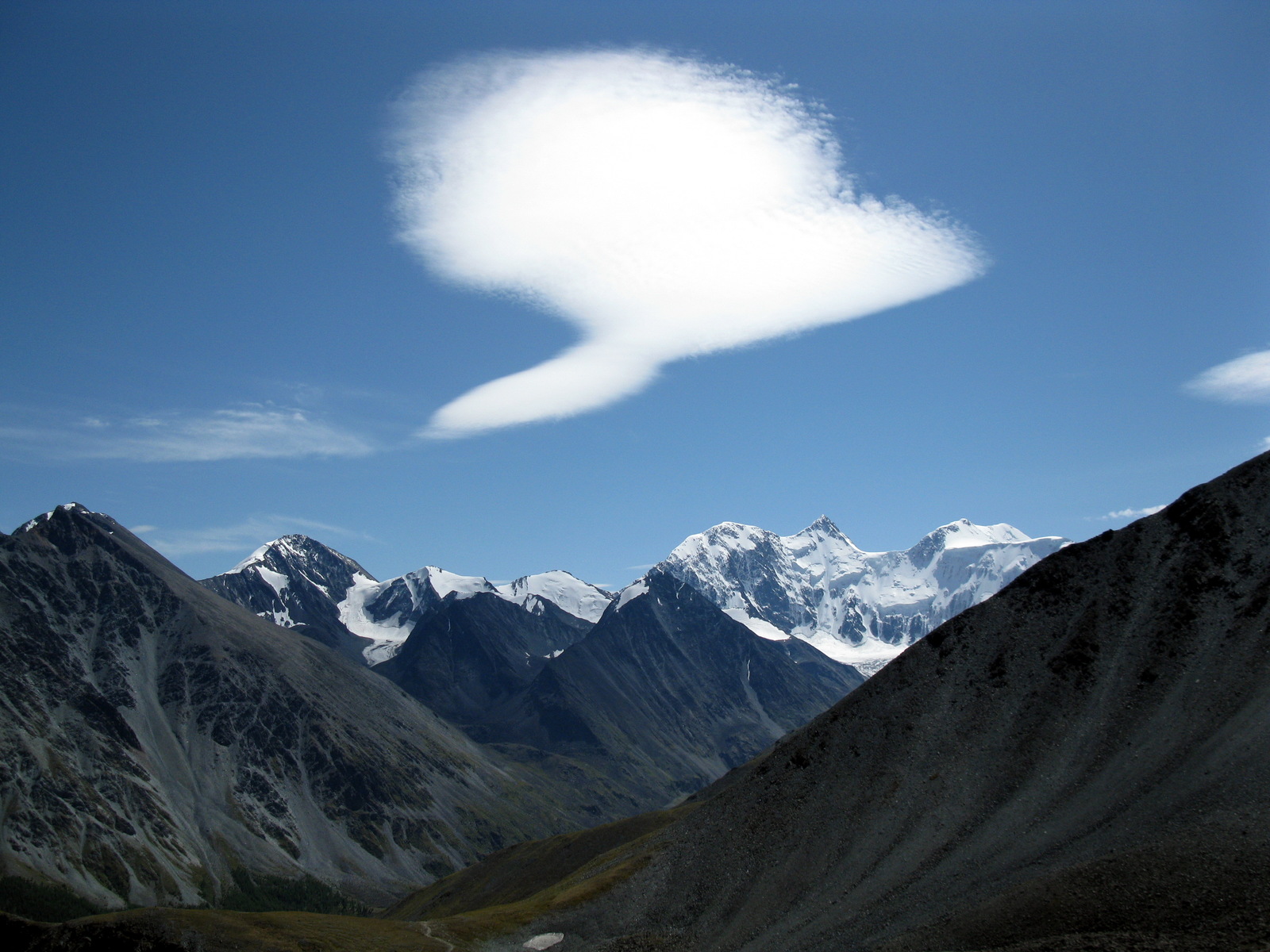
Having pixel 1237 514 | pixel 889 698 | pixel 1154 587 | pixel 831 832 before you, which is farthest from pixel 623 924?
pixel 1237 514

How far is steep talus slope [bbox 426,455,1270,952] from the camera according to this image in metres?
64.9

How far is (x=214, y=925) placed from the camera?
325 ft

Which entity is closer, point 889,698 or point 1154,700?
point 1154,700

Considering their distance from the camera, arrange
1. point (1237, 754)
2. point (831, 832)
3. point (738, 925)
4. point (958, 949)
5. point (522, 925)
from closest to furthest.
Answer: point (958, 949) < point (1237, 754) < point (738, 925) < point (831, 832) < point (522, 925)

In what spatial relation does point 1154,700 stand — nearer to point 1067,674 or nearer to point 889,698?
point 1067,674

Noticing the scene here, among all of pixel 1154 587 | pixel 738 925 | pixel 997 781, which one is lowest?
pixel 738 925

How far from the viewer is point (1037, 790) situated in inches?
3543

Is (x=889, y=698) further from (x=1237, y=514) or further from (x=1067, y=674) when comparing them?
(x=1237, y=514)

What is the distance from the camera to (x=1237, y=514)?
11162 cm

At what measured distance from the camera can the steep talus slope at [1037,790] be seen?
64.9 meters

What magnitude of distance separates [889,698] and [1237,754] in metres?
41.2

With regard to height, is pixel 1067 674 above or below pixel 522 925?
above

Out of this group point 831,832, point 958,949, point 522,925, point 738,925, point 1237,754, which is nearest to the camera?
point 958,949

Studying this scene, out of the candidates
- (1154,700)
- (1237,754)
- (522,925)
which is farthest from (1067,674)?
(522,925)
